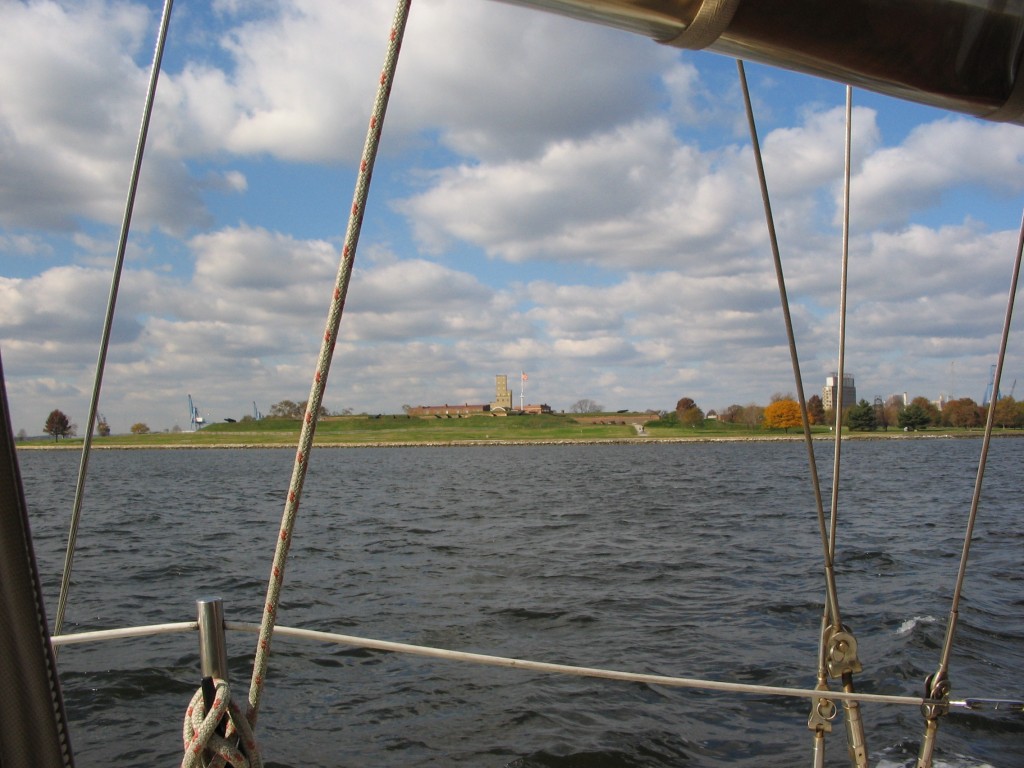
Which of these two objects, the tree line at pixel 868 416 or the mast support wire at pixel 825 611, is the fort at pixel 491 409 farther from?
the mast support wire at pixel 825 611

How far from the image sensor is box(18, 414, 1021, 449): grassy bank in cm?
11344

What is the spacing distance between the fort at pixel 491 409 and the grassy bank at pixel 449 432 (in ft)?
23.2

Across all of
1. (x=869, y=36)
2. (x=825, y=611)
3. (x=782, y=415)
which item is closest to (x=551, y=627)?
(x=825, y=611)

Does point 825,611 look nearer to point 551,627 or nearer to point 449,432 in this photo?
point 551,627

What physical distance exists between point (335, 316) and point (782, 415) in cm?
12888

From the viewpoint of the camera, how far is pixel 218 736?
1.66 m

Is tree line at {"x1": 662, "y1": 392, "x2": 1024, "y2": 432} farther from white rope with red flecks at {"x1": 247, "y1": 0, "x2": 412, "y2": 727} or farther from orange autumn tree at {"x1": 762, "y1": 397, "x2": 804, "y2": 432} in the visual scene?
white rope with red flecks at {"x1": 247, "y1": 0, "x2": 412, "y2": 727}

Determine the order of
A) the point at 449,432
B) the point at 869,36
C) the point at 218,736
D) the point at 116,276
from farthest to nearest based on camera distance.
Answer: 1. the point at 449,432
2. the point at 116,276
3. the point at 218,736
4. the point at 869,36

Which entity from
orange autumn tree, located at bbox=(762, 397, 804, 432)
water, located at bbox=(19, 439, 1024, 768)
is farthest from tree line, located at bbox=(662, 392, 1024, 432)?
water, located at bbox=(19, 439, 1024, 768)

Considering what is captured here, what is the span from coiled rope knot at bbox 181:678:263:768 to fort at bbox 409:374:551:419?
14036 centimetres

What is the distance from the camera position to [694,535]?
17719 millimetres

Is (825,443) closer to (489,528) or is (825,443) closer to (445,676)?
(489,528)

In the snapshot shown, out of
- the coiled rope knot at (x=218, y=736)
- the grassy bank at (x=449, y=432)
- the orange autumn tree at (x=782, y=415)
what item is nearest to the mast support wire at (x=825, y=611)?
the coiled rope knot at (x=218, y=736)

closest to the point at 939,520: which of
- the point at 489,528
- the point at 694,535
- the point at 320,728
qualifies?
the point at 694,535
